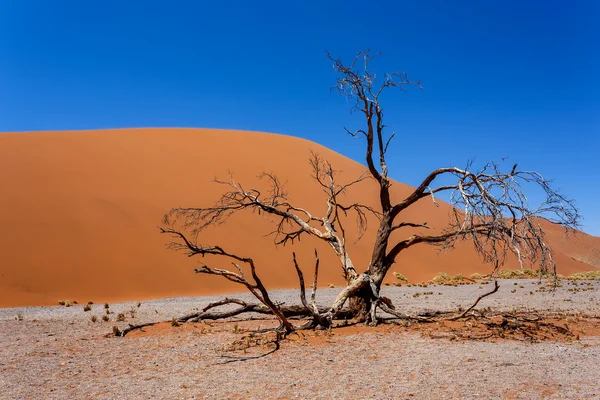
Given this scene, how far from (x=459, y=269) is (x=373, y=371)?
30.5 metres

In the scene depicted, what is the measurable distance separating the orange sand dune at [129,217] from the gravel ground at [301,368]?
9271 millimetres

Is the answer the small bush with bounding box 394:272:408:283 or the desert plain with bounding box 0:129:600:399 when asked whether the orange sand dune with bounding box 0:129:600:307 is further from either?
the small bush with bounding box 394:272:408:283

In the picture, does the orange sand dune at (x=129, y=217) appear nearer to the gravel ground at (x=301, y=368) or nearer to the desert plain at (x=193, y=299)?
the desert plain at (x=193, y=299)

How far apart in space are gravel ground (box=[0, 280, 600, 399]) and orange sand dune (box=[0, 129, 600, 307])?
9271mm

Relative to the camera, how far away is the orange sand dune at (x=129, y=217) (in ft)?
65.3

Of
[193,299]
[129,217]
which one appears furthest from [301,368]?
[129,217]

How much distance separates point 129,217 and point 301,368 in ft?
67.9

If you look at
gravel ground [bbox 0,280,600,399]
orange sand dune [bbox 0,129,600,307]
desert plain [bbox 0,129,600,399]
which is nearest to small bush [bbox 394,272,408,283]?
desert plain [bbox 0,129,600,399]

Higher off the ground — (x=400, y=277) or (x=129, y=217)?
(x=129, y=217)

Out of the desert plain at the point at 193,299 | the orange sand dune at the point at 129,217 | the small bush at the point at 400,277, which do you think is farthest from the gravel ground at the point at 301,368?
the small bush at the point at 400,277

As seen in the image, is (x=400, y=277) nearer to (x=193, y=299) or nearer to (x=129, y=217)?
(x=193, y=299)

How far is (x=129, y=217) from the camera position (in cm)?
2528

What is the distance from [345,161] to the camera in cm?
4909

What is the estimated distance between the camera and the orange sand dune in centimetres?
1989
